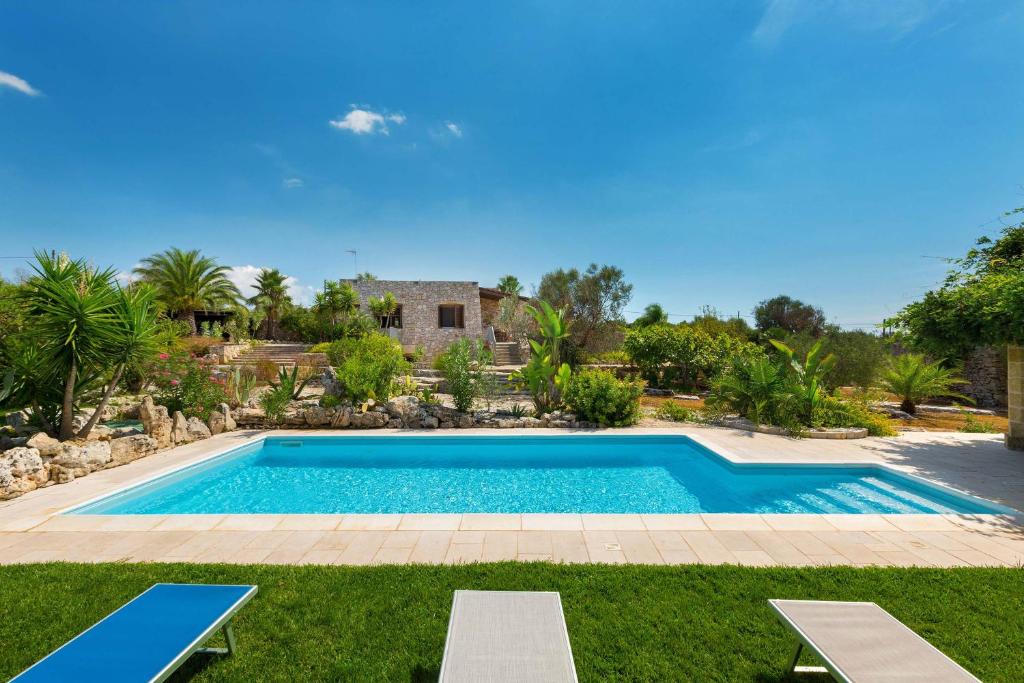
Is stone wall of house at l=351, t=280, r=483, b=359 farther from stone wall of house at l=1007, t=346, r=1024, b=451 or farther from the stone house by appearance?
stone wall of house at l=1007, t=346, r=1024, b=451

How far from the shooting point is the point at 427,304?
25.5 m

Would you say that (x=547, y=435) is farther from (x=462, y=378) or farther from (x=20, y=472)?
(x=20, y=472)

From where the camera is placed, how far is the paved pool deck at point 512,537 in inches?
140

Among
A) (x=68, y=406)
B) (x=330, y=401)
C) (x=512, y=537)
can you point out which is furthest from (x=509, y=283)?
(x=512, y=537)

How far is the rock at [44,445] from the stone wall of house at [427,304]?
18688 millimetres

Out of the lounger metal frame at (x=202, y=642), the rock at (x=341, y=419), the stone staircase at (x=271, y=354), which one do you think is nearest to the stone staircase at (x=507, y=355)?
the stone staircase at (x=271, y=354)

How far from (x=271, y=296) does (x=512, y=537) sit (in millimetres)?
33324

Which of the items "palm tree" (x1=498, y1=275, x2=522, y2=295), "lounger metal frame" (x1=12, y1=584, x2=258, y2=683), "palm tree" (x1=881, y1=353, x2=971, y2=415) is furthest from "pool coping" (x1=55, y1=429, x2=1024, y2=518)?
"palm tree" (x1=498, y1=275, x2=522, y2=295)

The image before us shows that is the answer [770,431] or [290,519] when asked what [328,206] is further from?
[770,431]

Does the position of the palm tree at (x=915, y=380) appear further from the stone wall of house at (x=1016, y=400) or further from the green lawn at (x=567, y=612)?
the green lawn at (x=567, y=612)

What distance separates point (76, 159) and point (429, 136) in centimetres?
1159

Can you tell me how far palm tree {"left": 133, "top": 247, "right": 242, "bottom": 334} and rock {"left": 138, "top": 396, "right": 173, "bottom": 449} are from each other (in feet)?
67.0

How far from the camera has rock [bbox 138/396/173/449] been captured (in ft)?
24.7

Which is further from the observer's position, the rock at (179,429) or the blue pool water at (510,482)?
the rock at (179,429)
